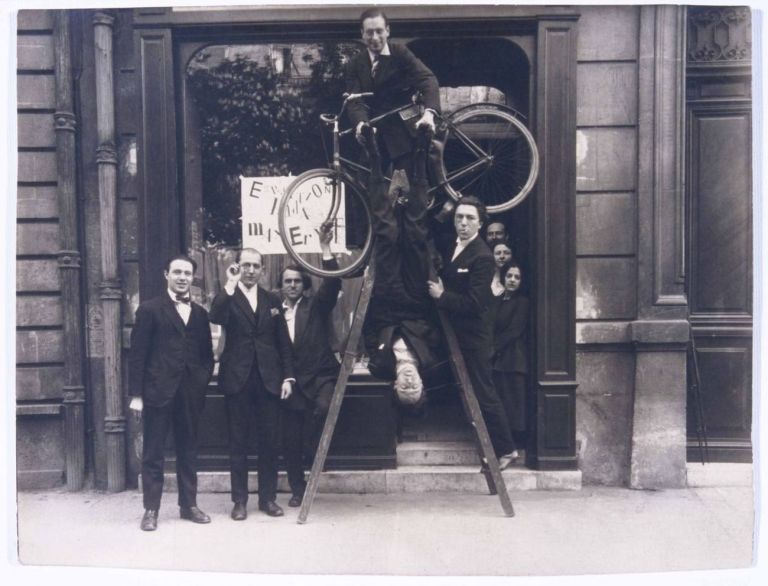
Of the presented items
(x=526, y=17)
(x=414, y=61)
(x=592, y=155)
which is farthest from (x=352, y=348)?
(x=526, y=17)

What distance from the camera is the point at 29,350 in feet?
21.1

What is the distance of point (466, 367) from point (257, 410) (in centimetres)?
186

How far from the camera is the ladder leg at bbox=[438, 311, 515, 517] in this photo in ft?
17.8

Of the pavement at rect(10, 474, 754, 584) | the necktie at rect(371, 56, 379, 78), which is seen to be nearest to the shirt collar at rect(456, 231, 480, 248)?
the necktie at rect(371, 56, 379, 78)

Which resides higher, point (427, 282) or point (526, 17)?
point (526, 17)

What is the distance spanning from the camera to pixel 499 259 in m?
6.41

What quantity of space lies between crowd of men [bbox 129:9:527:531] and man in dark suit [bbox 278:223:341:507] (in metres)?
0.01

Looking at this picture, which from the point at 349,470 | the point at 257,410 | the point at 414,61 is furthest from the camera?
the point at 349,470

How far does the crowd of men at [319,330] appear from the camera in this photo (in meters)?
5.38

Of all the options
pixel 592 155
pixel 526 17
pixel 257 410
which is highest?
pixel 526 17

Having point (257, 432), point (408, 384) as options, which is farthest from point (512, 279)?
point (257, 432)

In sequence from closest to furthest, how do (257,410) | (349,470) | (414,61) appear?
1. (414,61)
2. (257,410)
3. (349,470)

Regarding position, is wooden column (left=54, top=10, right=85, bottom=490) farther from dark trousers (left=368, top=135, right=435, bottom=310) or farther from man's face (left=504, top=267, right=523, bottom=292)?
man's face (left=504, top=267, right=523, bottom=292)
